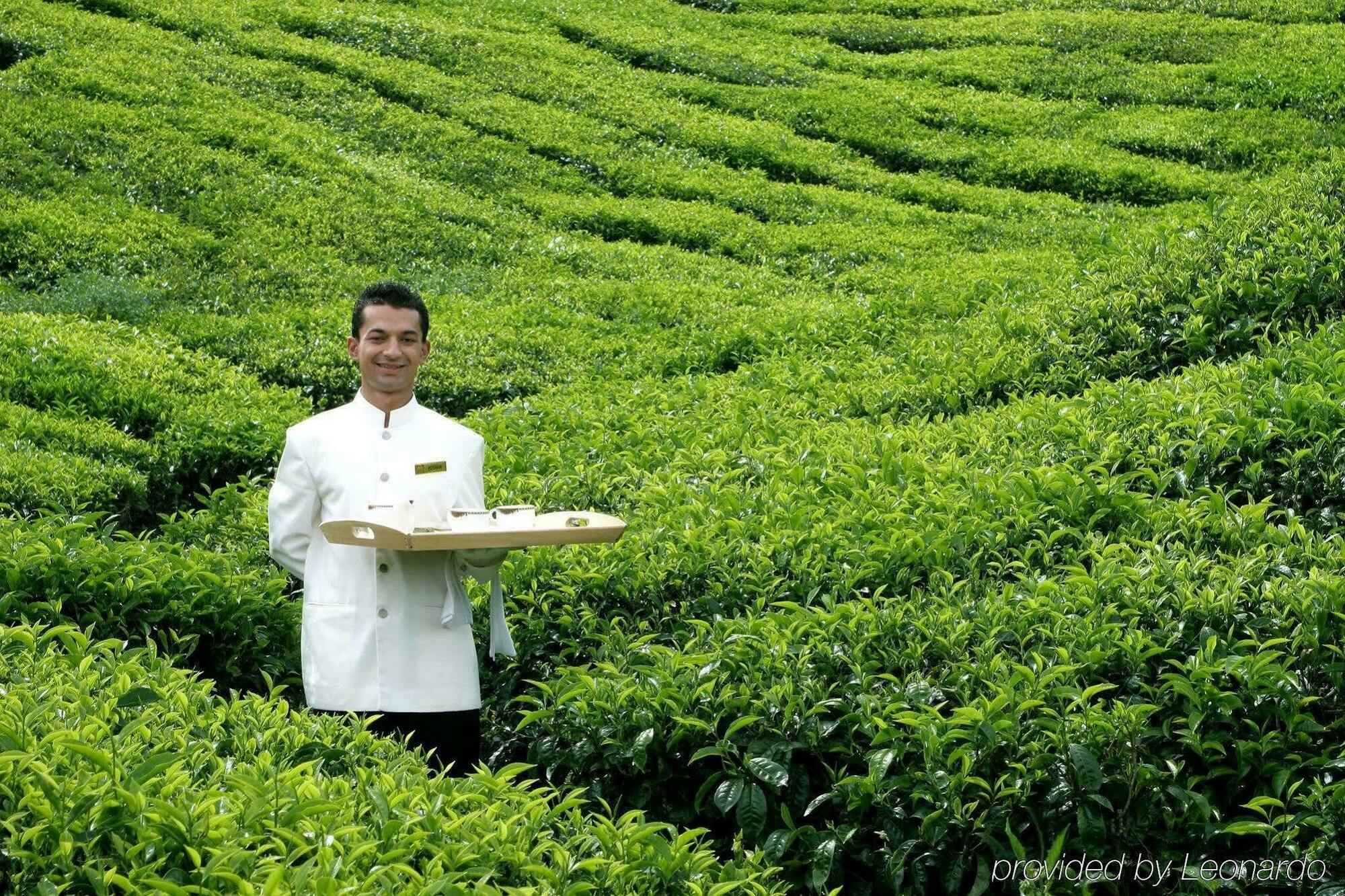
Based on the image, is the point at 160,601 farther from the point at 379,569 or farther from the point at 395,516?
the point at 395,516

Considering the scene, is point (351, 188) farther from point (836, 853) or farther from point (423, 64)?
point (836, 853)

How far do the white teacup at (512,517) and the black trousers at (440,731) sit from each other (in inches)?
26.8

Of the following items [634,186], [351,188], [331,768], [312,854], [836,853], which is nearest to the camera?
[312,854]

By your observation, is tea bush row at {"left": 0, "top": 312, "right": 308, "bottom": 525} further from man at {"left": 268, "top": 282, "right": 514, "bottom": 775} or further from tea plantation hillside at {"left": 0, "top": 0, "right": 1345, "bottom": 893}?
man at {"left": 268, "top": 282, "right": 514, "bottom": 775}

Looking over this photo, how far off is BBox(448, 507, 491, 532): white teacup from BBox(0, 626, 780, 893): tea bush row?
63cm

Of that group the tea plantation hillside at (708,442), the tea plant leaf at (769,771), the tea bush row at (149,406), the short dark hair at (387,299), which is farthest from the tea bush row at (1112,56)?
the tea plant leaf at (769,771)

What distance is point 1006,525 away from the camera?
5.34 meters

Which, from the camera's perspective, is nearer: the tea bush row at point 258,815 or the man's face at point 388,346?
the tea bush row at point 258,815

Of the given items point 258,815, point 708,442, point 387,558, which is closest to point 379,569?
point 387,558

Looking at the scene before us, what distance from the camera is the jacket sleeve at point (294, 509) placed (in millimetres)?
4258

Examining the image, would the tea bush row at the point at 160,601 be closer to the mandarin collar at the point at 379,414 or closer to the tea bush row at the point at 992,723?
the mandarin collar at the point at 379,414

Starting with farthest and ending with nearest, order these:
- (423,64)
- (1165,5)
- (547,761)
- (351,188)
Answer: (1165,5)
(423,64)
(351,188)
(547,761)

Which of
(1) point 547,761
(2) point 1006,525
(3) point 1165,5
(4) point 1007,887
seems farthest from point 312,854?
(3) point 1165,5

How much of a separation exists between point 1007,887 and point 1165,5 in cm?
1738
